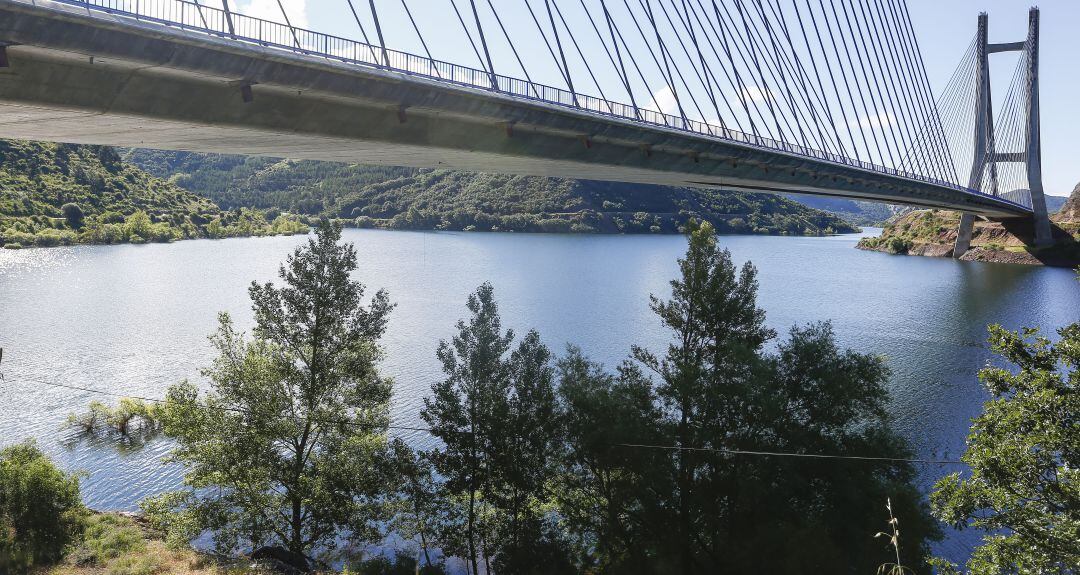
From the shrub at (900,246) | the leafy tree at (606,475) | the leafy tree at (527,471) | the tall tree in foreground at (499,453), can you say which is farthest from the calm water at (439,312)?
the shrub at (900,246)

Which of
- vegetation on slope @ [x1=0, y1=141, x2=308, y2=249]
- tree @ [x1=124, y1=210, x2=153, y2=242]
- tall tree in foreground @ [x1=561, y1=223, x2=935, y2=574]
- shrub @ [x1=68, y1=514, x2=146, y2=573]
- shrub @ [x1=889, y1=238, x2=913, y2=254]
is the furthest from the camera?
shrub @ [x1=889, y1=238, x2=913, y2=254]

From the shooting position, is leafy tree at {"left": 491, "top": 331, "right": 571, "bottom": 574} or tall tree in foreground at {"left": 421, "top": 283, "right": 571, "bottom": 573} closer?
leafy tree at {"left": 491, "top": 331, "right": 571, "bottom": 574}

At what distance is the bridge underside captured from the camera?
29.7 feet

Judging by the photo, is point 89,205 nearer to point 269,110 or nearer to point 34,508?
point 34,508

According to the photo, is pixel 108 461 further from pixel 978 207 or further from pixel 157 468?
pixel 978 207

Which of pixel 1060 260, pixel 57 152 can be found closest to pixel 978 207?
pixel 1060 260

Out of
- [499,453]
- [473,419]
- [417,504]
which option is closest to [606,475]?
[499,453]

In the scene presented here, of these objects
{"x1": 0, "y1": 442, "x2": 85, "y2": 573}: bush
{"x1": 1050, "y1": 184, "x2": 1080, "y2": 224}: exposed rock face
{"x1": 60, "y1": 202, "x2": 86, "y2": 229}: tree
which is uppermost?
{"x1": 1050, "y1": 184, "x2": 1080, "y2": 224}: exposed rock face

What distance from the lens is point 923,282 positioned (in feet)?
159

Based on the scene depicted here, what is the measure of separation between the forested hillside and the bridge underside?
71.3 metres

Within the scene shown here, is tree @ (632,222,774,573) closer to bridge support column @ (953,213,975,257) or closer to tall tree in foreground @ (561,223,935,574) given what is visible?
tall tree in foreground @ (561,223,935,574)

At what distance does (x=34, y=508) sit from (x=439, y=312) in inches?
864

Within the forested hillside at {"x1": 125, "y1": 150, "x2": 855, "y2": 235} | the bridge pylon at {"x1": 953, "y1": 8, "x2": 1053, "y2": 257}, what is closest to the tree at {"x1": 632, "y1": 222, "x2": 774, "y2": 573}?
the bridge pylon at {"x1": 953, "y1": 8, "x2": 1053, "y2": 257}

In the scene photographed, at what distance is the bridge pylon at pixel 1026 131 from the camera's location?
61531 millimetres
